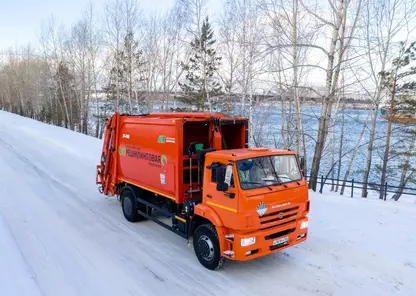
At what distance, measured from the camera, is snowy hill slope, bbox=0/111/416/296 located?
4.93m

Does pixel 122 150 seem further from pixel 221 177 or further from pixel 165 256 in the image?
pixel 221 177

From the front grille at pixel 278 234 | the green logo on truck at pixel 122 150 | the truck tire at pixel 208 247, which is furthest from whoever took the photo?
the green logo on truck at pixel 122 150

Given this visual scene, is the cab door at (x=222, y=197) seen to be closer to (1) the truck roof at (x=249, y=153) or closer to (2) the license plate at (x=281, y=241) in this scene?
(1) the truck roof at (x=249, y=153)

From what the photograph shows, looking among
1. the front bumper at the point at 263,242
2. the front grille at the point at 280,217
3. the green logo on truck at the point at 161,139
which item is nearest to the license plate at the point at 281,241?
the front bumper at the point at 263,242

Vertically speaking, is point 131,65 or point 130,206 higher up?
point 131,65

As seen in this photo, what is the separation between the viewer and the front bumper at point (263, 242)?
16.2 ft

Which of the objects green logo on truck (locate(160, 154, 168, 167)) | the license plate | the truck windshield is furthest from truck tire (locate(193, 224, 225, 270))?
A: green logo on truck (locate(160, 154, 168, 167))

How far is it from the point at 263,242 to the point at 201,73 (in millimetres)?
19758

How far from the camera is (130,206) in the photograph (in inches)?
301

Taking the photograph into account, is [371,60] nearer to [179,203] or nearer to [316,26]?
[316,26]

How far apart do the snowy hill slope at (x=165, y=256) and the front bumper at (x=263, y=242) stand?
48cm

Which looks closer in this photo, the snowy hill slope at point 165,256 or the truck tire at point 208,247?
the snowy hill slope at point 165,256

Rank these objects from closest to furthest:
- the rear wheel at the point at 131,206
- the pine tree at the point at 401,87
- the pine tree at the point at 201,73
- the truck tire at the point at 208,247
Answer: the truck tire at the point at 208,247, the rear wheel at the point at 131,206, the pine tree at the point at 401,87, the pine tree at the point at 201,73

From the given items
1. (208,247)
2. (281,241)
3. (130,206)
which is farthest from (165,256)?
(281,241)
